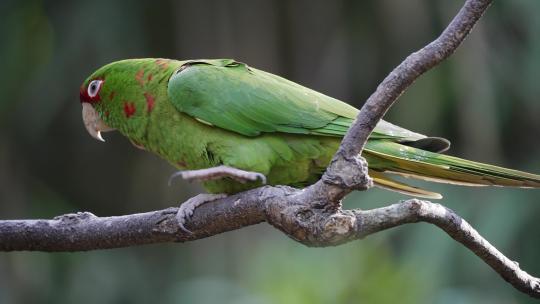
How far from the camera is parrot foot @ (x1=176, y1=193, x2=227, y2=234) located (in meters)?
2.68

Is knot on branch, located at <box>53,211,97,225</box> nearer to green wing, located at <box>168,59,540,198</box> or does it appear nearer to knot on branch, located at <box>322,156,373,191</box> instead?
green wing, located at <box>168,59,540,198</box>

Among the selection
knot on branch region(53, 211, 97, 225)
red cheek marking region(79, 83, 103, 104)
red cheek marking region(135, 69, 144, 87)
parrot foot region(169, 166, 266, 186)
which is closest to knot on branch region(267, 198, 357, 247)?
parrot foot region(169, 166, 266, 186)

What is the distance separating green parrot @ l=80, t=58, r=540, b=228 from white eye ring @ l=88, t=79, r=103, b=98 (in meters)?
0.17

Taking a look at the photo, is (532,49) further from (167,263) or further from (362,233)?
(362,233)

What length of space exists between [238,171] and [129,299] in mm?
4874

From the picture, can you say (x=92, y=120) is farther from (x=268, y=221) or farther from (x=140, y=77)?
(x=268, y=221)

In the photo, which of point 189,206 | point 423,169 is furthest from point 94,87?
point 423,169

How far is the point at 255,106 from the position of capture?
298 cm

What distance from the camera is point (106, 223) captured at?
8.90ft

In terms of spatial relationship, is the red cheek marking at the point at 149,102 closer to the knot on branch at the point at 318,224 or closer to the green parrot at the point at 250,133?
the green parrot at the point at 250,133

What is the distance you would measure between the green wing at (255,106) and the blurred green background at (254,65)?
2091mm

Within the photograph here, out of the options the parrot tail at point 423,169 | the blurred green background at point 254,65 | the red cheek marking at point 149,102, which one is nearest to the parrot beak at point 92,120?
the red cheek marking at point 149,102

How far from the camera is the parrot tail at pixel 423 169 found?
2545mm

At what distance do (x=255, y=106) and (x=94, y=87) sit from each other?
749 mm
